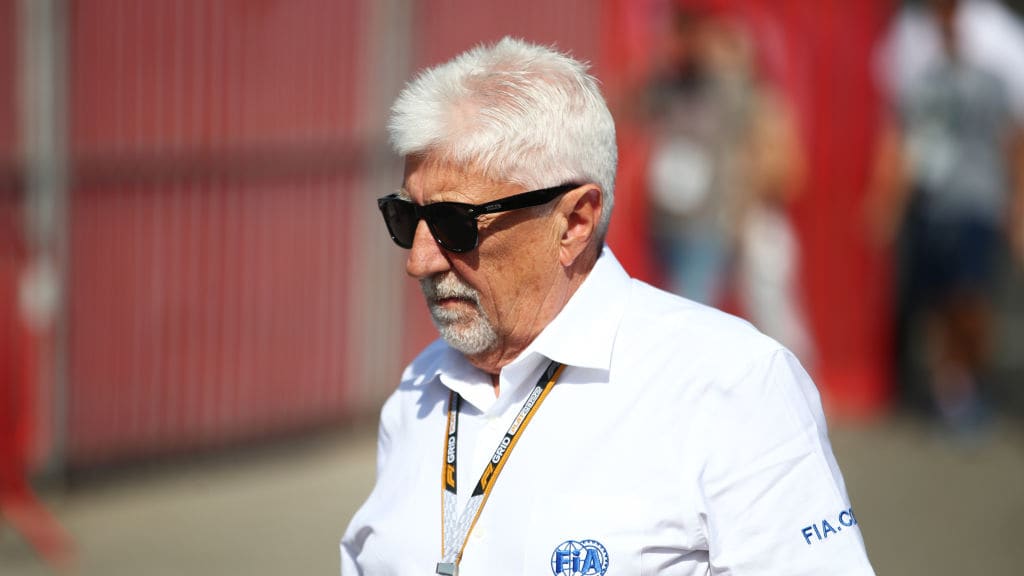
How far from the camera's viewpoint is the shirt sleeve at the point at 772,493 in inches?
93.0

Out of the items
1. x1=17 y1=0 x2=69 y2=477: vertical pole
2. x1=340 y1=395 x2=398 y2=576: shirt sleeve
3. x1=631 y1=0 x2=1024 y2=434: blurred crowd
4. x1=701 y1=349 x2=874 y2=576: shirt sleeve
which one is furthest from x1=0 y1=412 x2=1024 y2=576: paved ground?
x1=701 y1=349 x2=874 y2=576: shirt sleeve

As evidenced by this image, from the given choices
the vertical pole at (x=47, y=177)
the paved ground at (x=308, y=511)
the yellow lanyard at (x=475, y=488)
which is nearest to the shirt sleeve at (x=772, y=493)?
the yellow lanyard at (x=475, y=488)

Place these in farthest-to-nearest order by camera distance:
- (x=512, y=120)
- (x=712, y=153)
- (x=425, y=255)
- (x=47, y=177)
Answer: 1. (x=712, y=153)
2. (x=47, y=177)
3. (x=425, y=255)
4. (x=512, y=120)

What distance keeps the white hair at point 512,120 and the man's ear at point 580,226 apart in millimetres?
41

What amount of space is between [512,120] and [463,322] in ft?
1.29

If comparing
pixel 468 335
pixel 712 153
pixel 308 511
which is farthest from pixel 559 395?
pixel 712 153

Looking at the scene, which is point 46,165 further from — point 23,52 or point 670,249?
point 670,249

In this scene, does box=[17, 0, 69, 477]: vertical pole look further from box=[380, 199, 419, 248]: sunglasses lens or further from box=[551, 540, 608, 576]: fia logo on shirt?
box=[551, 540, 608, 576]: fia logo on shirt

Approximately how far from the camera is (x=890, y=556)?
644 cm

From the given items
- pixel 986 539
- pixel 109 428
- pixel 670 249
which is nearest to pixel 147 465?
pixel 109 428

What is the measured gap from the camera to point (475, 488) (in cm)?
260

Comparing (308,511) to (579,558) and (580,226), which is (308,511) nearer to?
(580,226)

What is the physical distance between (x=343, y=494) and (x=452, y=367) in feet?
14.1

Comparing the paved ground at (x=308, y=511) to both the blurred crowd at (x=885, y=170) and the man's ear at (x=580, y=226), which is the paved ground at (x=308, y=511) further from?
the man's ear at (x=580, y=226)
